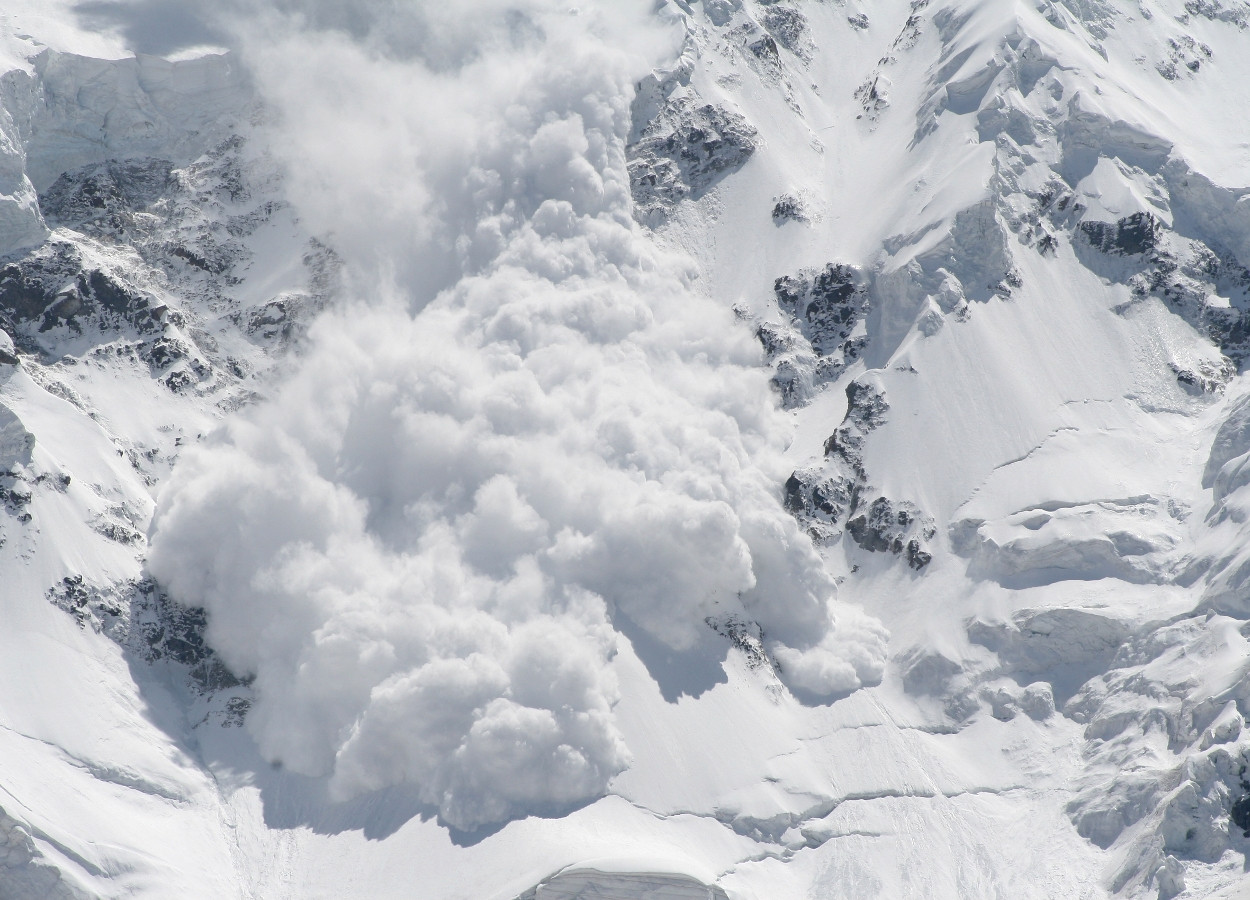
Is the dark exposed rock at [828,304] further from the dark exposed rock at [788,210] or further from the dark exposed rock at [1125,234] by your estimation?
the dark exposed rock at [1125,234]

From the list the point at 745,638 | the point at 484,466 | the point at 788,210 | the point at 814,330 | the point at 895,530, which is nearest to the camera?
the point at 745,638

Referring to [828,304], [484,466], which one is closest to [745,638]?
[484,466]

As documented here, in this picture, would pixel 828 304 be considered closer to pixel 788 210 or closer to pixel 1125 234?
pixel 788 210

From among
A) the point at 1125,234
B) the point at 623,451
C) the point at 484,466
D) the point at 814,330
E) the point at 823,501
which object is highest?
the point at 1125,234

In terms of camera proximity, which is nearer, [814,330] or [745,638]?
[745,638]

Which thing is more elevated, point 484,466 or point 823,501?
point 823,501

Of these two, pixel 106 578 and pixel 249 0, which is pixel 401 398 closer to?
pixel 106 578

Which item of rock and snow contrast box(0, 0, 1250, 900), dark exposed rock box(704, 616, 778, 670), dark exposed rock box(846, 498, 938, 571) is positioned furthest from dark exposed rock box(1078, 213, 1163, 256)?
dark exposed rock box(704, 616, 778, 670)

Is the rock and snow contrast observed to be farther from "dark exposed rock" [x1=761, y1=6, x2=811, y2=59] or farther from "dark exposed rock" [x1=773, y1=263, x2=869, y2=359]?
"dark exposed rock" [x1=761, y1=6, x2=811, y2=59]
